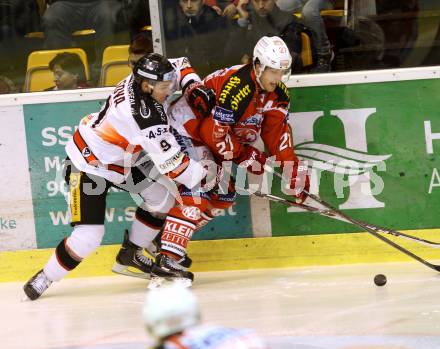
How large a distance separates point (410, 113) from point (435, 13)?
1.74ft

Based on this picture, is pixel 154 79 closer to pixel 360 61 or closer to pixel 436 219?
pixel 360 61

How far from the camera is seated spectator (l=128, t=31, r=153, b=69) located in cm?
505

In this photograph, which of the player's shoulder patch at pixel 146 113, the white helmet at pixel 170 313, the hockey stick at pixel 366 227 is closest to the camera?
the white helmet at pixel 170 313

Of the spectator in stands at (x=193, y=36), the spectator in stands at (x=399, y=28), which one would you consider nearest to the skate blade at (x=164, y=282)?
the spectator in stands at (x=193, y=36)

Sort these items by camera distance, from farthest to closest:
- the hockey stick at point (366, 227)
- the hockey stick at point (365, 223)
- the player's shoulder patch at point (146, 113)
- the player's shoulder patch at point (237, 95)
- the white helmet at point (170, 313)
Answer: the hockey stick at point (365, 223)
the hockey stick at point (366, 227)
the player's shoulder patch at point (237, 95)
the player's shoulder patch at point (146, 113)
the white helmet at point (170, 313)

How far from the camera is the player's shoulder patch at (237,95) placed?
4520 millimetres

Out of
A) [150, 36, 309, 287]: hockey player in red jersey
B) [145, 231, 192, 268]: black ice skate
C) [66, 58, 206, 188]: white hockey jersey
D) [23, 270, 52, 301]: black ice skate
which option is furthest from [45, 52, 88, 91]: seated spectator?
[23, 270, 52, 301]: black ice skate

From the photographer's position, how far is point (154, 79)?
4371 millimetres

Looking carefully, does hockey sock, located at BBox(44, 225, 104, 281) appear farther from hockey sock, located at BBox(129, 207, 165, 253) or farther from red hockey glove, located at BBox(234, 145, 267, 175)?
red hockey glove, located at BBox(234, 145, 267, 175)

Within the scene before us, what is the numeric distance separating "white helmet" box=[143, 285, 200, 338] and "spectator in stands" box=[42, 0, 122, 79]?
3.20 m

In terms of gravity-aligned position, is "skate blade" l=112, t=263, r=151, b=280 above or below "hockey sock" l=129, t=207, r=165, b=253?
below

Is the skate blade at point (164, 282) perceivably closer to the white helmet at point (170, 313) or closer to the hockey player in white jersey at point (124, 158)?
the hockey player in white jersey at point (124, 158)

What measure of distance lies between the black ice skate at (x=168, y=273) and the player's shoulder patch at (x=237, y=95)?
762 mm

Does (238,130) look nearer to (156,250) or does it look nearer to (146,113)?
(146,113)
